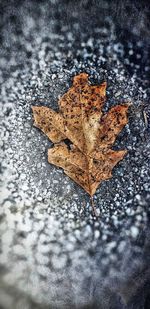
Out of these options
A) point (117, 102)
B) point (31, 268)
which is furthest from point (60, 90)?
point (31, 268)

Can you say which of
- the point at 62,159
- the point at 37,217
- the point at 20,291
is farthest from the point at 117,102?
the point at 20,291

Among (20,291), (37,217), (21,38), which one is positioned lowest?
(20,291)

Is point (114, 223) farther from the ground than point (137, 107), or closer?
closer

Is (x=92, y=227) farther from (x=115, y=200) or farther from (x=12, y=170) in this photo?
(x=12, y=170)

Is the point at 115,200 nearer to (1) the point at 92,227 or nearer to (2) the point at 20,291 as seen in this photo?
(1) the point at 92,227
